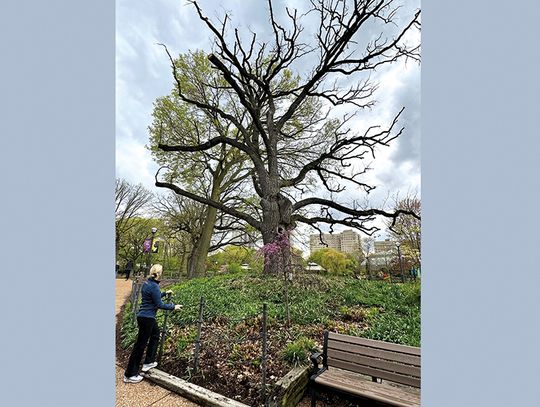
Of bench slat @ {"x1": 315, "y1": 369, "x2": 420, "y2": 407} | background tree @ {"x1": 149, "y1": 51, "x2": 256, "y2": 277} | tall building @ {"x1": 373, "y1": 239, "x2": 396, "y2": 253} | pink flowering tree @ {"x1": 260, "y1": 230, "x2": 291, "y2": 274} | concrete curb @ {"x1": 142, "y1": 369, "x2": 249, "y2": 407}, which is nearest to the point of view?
bench slat @ {"x1": 315, "y1": 369, "x2": 420, "y2": 407}

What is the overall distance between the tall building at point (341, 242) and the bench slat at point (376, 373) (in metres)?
2.48

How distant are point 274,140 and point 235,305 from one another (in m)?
3.08

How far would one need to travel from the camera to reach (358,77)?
14.9 ft

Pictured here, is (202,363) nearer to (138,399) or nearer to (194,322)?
(138,399)

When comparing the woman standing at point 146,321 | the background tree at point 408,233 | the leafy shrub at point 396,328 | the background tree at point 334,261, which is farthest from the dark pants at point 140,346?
the background tree at point 408,233

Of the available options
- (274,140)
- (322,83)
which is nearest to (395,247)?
(274,140)

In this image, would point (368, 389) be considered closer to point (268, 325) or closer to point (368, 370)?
point (368, 370)

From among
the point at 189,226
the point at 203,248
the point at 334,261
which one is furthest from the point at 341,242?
the point at 189,226

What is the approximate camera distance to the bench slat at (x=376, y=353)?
1506 millimetres

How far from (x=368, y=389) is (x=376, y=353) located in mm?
209

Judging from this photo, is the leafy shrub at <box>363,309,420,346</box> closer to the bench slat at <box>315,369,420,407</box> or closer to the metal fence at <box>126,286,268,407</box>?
the bench slat at <box>315,369,420,407</box>

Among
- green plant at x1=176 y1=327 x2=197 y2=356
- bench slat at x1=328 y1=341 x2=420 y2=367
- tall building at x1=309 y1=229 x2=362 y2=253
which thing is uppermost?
tall building at x1=309 y1=229 x2=362 y2=253

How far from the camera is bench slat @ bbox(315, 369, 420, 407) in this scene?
1384mm

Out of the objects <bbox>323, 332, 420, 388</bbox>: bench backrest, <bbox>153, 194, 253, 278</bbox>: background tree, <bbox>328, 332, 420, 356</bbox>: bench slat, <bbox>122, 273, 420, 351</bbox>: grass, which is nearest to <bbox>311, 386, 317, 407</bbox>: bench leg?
<bbox>323, 332, 420, 388</bbox>: bench backrest
